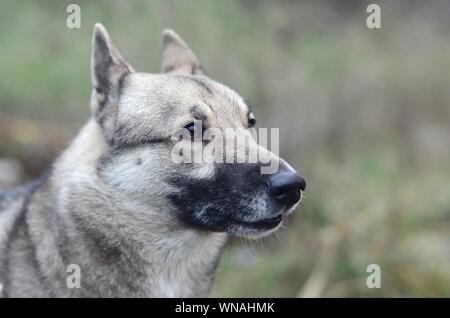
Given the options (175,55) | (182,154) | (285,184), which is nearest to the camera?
(285,184)

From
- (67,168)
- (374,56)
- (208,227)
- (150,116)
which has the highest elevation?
(374,56)

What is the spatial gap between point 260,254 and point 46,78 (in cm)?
406

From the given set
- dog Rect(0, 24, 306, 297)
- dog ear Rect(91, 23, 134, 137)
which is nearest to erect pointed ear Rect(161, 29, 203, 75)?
dog Rect(0, 24, 306, 297)

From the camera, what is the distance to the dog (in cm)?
465

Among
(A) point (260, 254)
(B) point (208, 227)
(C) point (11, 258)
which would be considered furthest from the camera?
(A) point (260, 254)

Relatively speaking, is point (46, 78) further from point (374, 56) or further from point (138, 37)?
point (374, 56)

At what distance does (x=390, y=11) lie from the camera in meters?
12.0

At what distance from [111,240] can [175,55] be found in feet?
5.59

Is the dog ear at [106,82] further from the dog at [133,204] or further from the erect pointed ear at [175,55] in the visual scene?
the erect pointed ear at [175,55]

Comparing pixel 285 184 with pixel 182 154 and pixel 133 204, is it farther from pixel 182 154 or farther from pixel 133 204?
pixel 133 204

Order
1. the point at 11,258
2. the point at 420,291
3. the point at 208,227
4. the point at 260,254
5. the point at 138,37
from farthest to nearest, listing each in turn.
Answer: the point at 138,37 → the point at 260,254 → the point at 420,291 → the point at 11,258 → the point at 208,227

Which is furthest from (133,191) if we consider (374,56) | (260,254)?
(374,56)

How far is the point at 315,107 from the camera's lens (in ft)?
33.0

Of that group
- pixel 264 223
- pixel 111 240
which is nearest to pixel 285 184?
pixel 264 223
